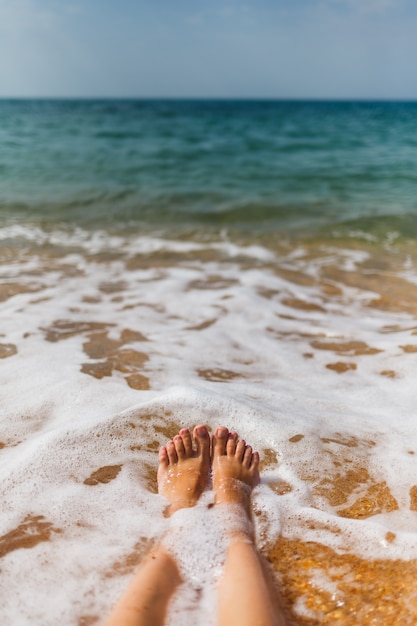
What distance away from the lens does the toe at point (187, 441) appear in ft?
7.91

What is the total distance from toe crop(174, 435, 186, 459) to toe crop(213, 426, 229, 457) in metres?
0.15

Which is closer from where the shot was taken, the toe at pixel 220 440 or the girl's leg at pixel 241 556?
the girl's leg at pixel 241 556

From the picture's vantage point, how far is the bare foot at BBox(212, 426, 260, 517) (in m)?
2.14

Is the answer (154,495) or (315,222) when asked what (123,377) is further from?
(315,222)

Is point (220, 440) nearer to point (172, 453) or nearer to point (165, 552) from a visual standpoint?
point (172, 453)

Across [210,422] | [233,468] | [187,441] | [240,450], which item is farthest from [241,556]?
[210,422]

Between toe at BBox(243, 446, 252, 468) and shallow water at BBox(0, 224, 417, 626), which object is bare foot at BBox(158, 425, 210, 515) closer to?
shallow water at BBox(0, 224, 417, 626)

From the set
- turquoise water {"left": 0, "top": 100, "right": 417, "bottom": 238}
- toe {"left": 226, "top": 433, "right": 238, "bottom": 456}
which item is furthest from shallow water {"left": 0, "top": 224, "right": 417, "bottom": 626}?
turquoise water {"left": 0, "top": 100, "right": 417, "bottom": 238}

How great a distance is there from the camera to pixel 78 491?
215 centimetres

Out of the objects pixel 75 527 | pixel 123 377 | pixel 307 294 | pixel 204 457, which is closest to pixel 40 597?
pixel 75 527

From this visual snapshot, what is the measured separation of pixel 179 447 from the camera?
2.42 meters

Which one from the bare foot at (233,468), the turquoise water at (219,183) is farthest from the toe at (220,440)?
the turquoise water at (219,183)

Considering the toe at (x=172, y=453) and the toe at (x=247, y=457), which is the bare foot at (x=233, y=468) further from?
the toe at (x=172, y=453)

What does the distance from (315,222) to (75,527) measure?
6852mm
